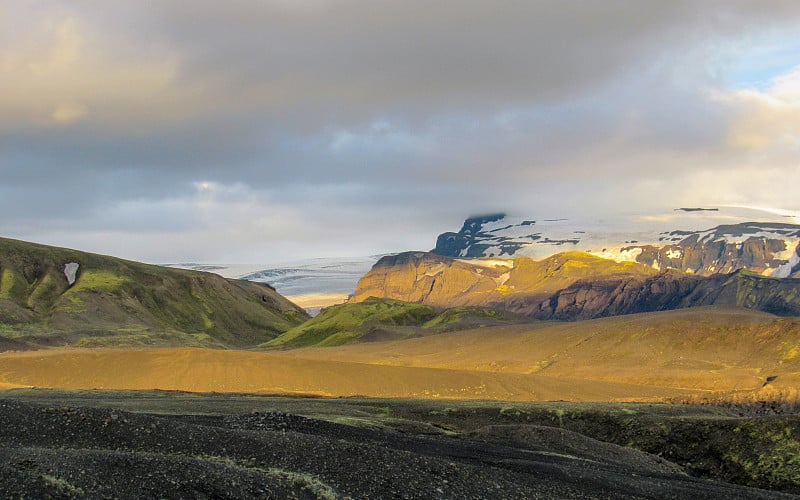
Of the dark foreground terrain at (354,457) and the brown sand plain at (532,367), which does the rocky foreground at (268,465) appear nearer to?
the dark foreground terrain at (354,457)

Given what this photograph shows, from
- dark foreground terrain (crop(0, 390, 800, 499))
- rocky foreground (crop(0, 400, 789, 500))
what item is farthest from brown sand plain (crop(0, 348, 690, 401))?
rocky foreground (crop(0, 400, 789, 500))

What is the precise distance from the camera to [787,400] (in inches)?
3300

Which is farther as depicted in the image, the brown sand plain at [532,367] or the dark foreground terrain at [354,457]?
the brown sand plain at [532,367]

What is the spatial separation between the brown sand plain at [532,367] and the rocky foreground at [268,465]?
167 ft

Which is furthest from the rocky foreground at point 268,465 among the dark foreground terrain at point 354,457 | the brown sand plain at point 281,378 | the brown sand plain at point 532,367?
the brown sand plain at point 532,367

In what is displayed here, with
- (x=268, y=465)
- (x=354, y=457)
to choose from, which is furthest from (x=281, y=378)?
(x=268, y=465)

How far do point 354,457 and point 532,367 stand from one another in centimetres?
9952

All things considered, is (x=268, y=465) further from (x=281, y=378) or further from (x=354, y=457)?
(x=281, y=378)

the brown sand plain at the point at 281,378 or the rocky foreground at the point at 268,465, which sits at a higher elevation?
the rocky foreground at the point at 268,465

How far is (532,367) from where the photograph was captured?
407 feet

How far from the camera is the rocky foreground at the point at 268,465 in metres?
21.3

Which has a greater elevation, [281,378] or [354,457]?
[354,457]

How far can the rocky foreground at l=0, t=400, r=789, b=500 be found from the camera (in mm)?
21312

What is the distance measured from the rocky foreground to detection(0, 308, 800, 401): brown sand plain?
5103 cm
